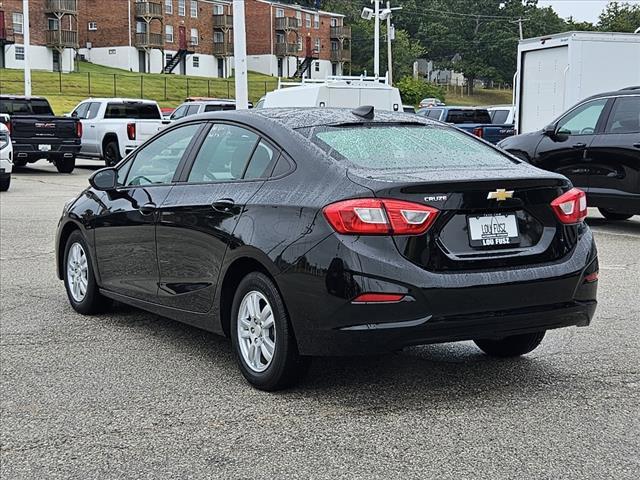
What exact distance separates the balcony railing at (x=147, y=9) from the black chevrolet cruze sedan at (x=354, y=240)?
78.0 metres

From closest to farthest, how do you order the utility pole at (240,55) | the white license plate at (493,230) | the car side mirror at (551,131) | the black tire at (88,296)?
the white license plate at (493,230)
the black tire at (88,296)
the car side mirror at (551,131)
the utility pole at (240,55)

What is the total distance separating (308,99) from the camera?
19.9 meters

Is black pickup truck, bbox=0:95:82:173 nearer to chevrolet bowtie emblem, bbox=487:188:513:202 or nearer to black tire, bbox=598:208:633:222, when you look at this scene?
black tire, bbox=598:208:633:222

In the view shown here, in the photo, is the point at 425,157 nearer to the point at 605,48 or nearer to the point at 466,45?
the point at 605,48

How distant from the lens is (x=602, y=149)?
507 inches

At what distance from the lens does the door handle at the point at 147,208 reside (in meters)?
6.53

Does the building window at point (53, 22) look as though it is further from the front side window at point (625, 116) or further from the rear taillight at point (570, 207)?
Answer: the rear taillight at point (570, 207)

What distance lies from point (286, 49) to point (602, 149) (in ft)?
265

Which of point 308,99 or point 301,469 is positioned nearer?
point 301,469

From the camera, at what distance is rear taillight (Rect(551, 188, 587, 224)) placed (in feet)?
17.8

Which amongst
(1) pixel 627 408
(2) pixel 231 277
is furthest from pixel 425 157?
(1) pixel 627 408

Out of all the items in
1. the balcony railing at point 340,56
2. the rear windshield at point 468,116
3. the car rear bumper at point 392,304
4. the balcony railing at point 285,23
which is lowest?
the rear windshield at point 468,116

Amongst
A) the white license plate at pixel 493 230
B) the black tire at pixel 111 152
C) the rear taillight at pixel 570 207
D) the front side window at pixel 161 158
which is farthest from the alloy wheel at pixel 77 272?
the black tire at pixel 111 152

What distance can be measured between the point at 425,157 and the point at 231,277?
4.39 feet
